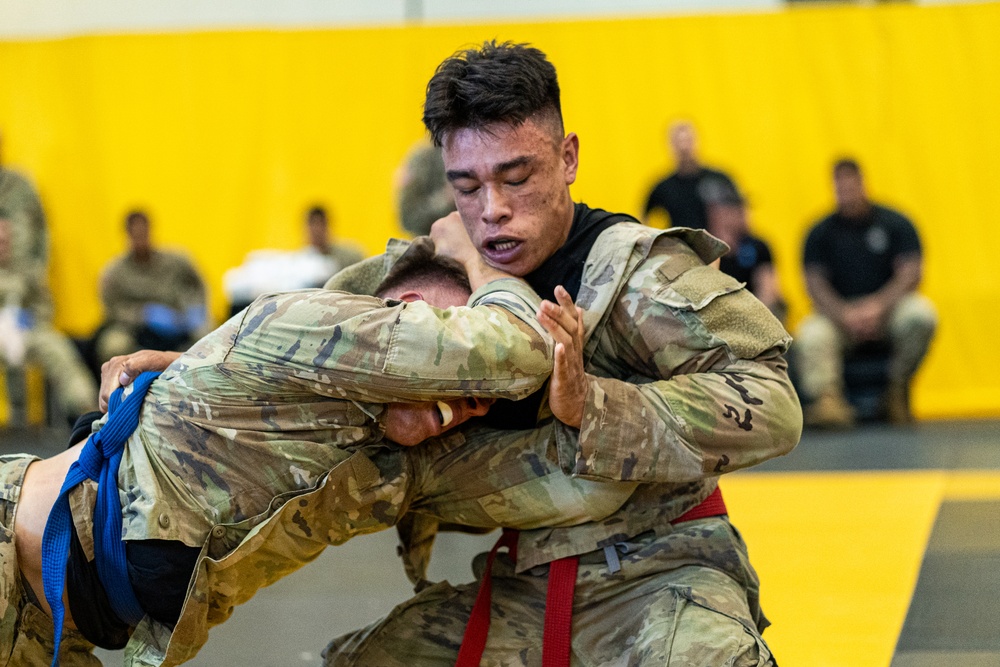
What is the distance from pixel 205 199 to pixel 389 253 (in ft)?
21.9

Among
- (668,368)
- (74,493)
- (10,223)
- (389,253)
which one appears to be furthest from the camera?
(10,223)

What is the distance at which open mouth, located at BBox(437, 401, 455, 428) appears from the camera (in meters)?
2.54

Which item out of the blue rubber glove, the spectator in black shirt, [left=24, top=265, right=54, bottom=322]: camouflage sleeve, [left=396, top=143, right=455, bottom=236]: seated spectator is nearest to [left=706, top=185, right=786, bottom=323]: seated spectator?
the spectator in black shirt

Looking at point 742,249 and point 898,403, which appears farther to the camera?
point 742,249

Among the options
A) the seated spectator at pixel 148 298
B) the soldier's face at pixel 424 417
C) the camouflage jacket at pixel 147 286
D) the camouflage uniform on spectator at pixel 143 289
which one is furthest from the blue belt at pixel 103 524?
the camouflage jacket at pixel 147 286

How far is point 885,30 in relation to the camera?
885cm

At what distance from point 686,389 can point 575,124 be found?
686cm

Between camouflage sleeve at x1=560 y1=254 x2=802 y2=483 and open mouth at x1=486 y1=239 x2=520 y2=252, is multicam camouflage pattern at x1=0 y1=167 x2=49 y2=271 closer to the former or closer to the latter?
open mouth at x1=486 y1=239 x2=520 y2=252

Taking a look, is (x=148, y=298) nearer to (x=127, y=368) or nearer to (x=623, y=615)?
(x=127, y=368)

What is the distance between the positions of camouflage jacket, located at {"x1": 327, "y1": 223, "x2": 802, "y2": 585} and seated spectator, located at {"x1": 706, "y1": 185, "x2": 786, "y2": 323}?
5373mm

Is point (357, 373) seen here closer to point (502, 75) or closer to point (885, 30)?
point (502, 75)

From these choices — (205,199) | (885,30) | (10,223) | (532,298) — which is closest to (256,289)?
(205,199)

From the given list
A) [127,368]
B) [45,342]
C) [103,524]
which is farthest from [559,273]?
[45,342]

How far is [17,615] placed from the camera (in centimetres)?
259
